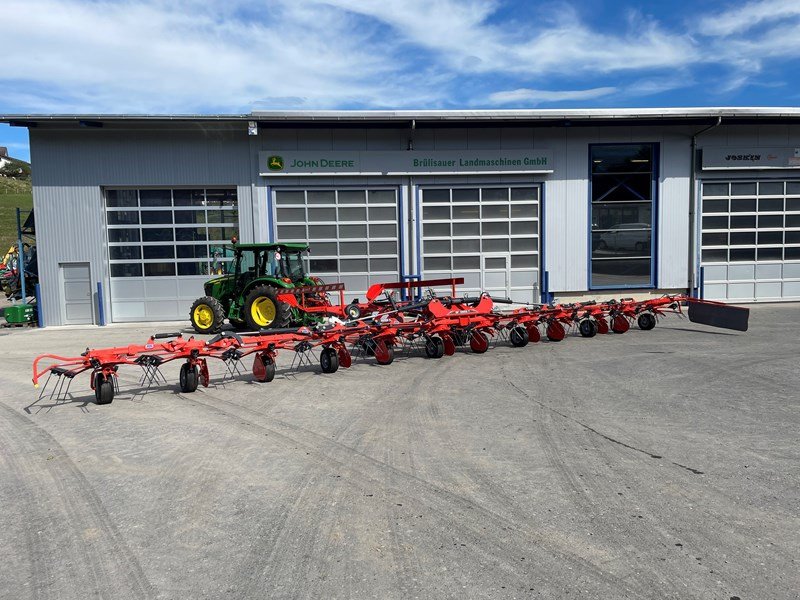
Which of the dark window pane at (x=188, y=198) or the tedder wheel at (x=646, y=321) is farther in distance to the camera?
the dark window pane at (x=188, y=198)

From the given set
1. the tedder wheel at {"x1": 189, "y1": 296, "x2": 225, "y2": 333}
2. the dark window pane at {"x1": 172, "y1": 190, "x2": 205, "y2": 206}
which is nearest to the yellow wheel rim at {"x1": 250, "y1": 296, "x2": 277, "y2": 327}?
the tedder wheel at {"x1": 189, "y1": 296, "x2": 225, "y2": 333}

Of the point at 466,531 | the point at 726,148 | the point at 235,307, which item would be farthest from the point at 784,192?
the point at 466,531

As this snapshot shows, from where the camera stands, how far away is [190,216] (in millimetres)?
18297

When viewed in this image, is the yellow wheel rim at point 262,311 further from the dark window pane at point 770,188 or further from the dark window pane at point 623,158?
the dark window pane at point 770,188

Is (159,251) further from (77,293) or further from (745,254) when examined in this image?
(745,254)

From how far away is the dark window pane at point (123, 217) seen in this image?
18.1m

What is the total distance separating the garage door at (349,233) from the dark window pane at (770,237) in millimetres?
11322

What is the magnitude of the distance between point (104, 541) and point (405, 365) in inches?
253

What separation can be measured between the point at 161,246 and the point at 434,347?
35.7ft

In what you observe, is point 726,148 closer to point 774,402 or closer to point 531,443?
point 774,402

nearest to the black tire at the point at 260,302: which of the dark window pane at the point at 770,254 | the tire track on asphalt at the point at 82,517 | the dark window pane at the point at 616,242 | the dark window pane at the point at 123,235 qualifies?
the dark window pane at the point at 123,235

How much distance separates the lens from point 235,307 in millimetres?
14789

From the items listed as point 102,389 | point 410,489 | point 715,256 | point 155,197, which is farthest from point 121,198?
point 715,256

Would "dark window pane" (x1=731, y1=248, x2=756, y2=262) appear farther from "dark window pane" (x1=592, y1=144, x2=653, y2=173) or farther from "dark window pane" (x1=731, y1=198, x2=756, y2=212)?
"dark window pane" (x1=592, y1=144, x2=653, y2=173)
